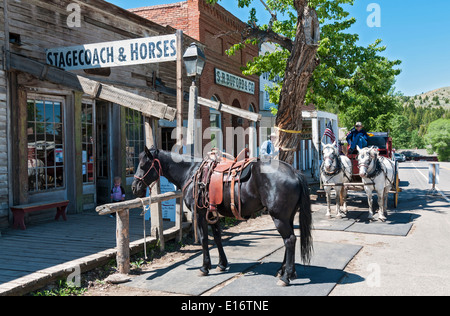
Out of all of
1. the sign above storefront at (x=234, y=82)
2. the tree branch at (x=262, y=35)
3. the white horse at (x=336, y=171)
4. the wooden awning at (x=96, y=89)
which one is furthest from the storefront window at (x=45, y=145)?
the sign above storefront at (x=234, y=82)

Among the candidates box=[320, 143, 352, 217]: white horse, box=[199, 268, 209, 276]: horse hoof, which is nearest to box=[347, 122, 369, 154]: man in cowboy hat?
box=[320, 143, 352, 217]: white horse

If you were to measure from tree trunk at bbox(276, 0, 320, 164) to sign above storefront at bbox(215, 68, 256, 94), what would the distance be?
6243 mm

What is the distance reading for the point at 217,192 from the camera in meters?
5.84

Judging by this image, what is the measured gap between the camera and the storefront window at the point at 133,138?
12.3m

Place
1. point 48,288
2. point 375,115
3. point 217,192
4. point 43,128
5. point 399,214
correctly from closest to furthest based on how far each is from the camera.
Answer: point 48,288, point 217,192, point 43,128, point 399,214, point 375,115

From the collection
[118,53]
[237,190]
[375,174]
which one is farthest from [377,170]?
[118,53]

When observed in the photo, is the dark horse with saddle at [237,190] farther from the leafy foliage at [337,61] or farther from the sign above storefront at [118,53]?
the leafy foliage at [337,61]

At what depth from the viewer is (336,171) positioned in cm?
1035

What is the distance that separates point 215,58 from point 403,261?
13.6 meters

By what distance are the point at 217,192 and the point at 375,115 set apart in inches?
1238

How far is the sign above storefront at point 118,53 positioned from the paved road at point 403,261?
4.97 metres

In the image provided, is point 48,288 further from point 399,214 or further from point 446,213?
point 446,213

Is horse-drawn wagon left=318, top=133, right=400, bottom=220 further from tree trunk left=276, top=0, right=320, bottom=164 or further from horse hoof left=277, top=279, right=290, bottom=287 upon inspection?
horse hoof left=277, top=279, right=290, bottom=287
